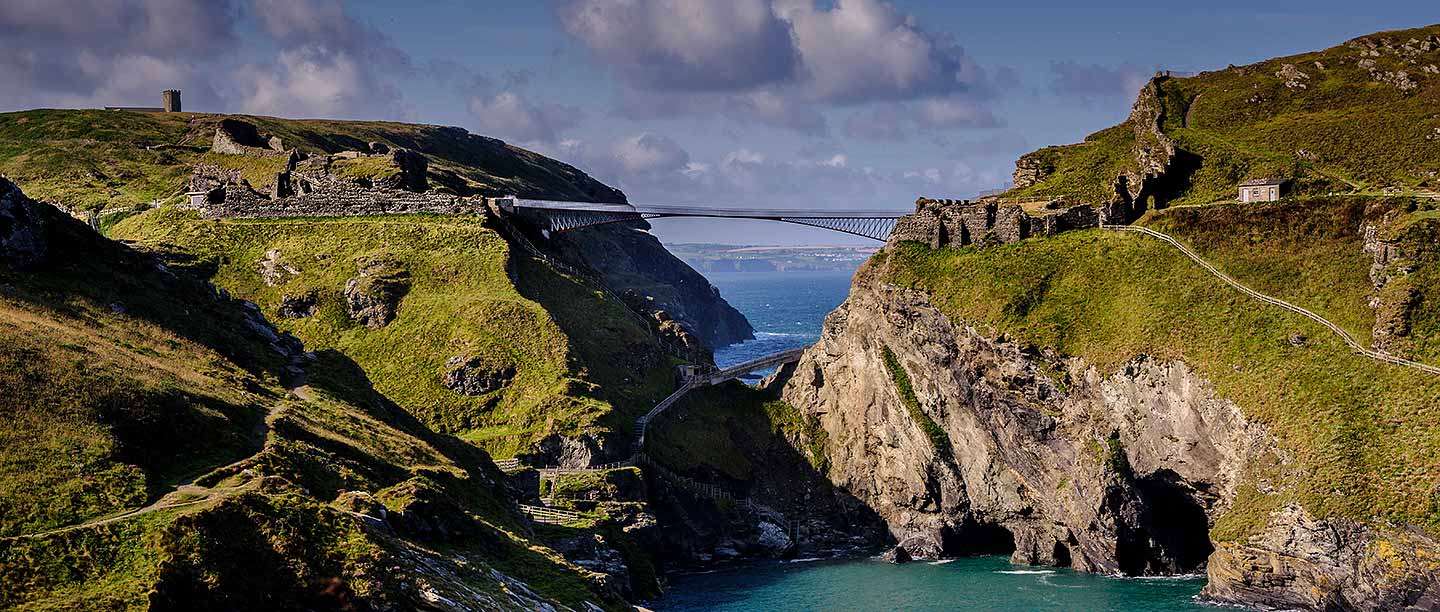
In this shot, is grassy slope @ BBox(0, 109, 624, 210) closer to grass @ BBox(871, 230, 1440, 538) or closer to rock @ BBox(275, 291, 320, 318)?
rock @ BBox(275, 291, 320, 318)

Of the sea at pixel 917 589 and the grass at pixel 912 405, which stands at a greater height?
the grass at pixel 912 405

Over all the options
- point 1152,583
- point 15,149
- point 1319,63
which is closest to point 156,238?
point 15,149

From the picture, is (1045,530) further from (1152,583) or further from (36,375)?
(36,375)

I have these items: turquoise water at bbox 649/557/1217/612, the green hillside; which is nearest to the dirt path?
turquoise water at bbox 649/557/1217/612

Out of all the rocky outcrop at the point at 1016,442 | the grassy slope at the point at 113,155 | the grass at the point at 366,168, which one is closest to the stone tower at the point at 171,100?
the grassy slope at the point at 113,155

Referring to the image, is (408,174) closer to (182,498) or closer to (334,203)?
(334,203)

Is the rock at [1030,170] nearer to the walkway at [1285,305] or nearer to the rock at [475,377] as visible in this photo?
the walkway at [1285,305]
